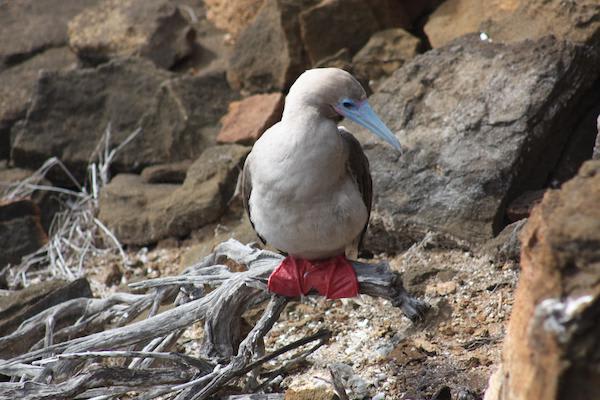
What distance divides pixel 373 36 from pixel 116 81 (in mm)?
2236

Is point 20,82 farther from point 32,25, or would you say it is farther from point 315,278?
point 315,278

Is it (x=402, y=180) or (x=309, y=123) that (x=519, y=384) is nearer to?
(x=309, y=123)

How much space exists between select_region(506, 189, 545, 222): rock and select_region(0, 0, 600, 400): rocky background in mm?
13

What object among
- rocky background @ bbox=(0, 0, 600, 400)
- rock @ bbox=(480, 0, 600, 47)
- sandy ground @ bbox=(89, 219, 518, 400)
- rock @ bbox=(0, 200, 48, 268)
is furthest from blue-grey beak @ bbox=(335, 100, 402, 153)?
rock @ bbox=(0, 200, 48, 268)

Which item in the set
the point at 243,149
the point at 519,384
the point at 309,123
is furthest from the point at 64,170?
the point at 519,384

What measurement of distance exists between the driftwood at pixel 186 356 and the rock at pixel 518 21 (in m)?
2.52

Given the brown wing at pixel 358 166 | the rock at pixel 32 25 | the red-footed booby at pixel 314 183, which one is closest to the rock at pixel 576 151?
the brown wing at pixel 358 166

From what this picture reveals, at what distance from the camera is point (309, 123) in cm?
377

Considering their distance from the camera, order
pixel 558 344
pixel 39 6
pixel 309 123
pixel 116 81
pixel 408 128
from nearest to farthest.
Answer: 1. pixel 558 344
2. pixel 309 123
3. pixel 408 128
4. pixel 116 81
5. pixel 39 6

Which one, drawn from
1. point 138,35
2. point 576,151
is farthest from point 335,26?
point 576,151

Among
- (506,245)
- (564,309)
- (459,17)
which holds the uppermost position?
(564,309)

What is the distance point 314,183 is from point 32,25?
19.7 ft

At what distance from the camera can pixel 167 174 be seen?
709 centimetres

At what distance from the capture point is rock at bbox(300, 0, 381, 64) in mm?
6996
